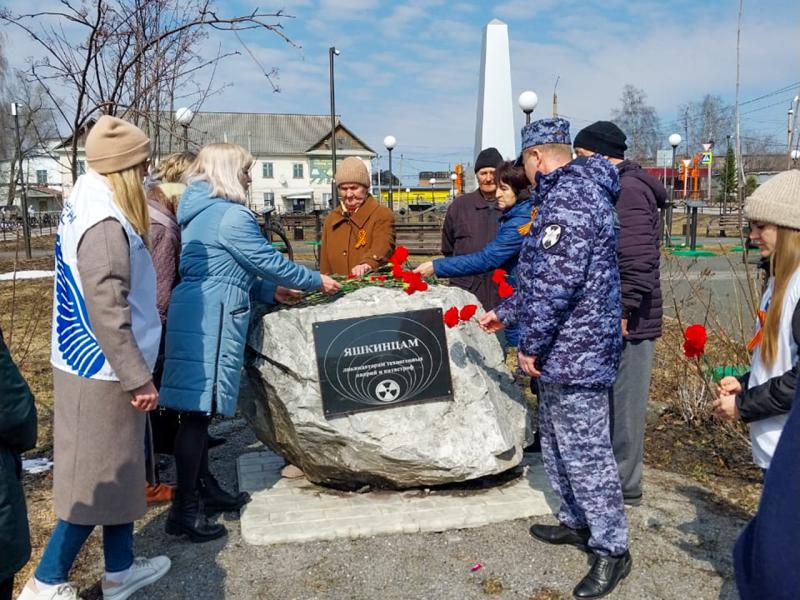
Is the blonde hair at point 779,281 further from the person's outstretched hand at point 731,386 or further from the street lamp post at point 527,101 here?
the street lamp post at point 527,101

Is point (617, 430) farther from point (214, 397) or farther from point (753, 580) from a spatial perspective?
point (753, 580)

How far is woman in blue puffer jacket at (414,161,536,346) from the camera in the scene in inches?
152

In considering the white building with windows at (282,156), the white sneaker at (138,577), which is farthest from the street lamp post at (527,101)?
the white building with windows at (282,156)

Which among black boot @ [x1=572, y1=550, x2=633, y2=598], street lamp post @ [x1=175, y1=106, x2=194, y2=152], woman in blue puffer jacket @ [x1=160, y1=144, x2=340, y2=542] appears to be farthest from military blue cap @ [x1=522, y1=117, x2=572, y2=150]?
street lamp post @ [x1=175, y1=106, x2=194, y2=152]

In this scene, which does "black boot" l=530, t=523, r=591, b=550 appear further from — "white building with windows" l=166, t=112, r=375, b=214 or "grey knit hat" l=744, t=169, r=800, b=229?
"white building with windows" l=166, t=112, r=375, b=214

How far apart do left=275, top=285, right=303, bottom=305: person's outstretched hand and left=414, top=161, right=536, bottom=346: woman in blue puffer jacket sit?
69 cm

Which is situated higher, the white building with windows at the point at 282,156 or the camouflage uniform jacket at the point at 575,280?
the white building with windows at the point at 282,156

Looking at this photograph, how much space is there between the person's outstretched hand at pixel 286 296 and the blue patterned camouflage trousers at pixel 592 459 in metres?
1.55

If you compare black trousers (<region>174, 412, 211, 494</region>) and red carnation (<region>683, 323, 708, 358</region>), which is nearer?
red carnation (<region>683, 323, 708, 358</region>)

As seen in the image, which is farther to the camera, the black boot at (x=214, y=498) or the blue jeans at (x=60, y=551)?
the black boot at (x=214, y=498)

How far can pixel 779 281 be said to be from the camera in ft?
Result: 7.69

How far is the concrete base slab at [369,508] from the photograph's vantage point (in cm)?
346

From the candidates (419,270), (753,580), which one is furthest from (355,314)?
(753,580)

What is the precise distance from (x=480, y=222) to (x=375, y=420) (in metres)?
1.60
